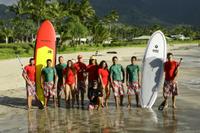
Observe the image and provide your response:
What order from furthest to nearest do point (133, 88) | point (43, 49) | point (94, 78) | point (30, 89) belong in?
1. point (43, 49)
2. point (30, 89)
3. point (133, 88)
4. point (94, 78)

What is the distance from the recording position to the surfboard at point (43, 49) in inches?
499

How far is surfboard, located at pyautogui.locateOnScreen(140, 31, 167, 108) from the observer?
12.3 m

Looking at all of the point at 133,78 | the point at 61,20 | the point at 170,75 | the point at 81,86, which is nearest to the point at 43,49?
the point at 81,86

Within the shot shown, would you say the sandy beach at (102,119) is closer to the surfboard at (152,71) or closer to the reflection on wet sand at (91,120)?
the reflection on wet sand at (91,120)

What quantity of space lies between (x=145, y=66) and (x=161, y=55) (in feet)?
1.86

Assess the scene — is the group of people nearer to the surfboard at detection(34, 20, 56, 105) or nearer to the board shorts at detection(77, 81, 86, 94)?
the board shorts at detection(77, 81, 86, 94)

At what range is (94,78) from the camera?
11.7 meters

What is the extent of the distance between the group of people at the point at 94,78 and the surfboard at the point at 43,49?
39 centimetres

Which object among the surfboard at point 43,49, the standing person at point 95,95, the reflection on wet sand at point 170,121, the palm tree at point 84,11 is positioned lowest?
Answer: the reflection on wet sand at point 170,121

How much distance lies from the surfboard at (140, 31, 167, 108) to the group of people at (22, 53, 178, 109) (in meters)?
0.36

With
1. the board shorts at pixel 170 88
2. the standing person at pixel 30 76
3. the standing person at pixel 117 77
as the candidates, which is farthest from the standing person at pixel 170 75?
the standing person at pixel 30 76

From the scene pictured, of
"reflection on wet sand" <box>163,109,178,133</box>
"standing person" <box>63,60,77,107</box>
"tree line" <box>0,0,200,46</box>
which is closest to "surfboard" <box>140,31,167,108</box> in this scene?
"reflection on wet sand" <box>163,109,178,133</box>

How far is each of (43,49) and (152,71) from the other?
340 centimetres

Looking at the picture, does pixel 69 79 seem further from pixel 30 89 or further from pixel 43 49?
pixel 43 49
